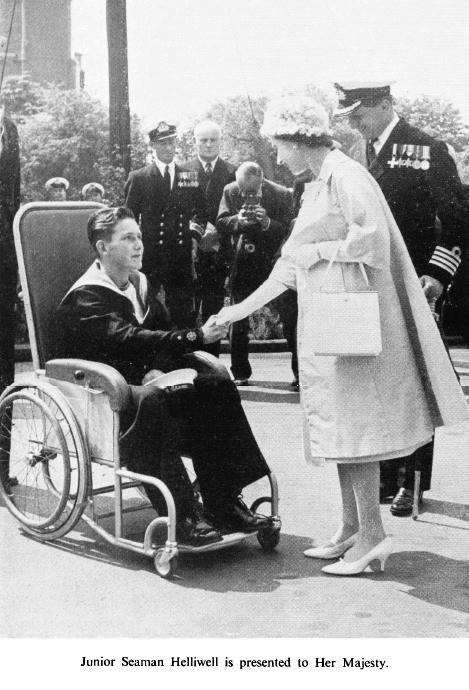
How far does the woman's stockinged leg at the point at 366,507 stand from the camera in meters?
3.70

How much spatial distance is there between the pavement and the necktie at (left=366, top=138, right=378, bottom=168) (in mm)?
1517

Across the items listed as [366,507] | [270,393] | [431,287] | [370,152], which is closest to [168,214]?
[270,393]

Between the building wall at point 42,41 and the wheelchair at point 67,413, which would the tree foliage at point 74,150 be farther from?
the building wall at point 42,41

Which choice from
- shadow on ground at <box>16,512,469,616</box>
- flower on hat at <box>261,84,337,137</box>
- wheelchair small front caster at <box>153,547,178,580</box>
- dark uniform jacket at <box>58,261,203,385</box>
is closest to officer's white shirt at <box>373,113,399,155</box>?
flower on hat at <box>261,84,337,137</box>

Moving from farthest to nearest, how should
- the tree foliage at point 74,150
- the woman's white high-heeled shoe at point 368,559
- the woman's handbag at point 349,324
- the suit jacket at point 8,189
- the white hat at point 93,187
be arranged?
the tree foliage at point 74,150 < the white hat at point 93,187 < the suit jacket at point 8,189 < the woman's white high-heeled shoe at point 368,559 < the woman's handbag at point 349,324

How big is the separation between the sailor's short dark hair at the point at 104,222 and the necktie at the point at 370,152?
113 centimetres

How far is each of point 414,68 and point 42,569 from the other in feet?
9.00

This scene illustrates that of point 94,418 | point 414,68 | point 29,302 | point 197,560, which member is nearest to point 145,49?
point 414,68

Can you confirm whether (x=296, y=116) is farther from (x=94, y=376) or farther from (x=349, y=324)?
(x=94, y=376)

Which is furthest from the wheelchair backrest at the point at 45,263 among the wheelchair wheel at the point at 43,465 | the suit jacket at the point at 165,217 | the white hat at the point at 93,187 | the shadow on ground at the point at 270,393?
the white hat at the point at 93,187

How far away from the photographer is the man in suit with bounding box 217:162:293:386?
7840 mm

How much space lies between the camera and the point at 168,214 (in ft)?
24.6

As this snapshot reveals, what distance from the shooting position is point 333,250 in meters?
3.60

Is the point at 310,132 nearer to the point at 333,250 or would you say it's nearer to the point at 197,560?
the point at 333,250
